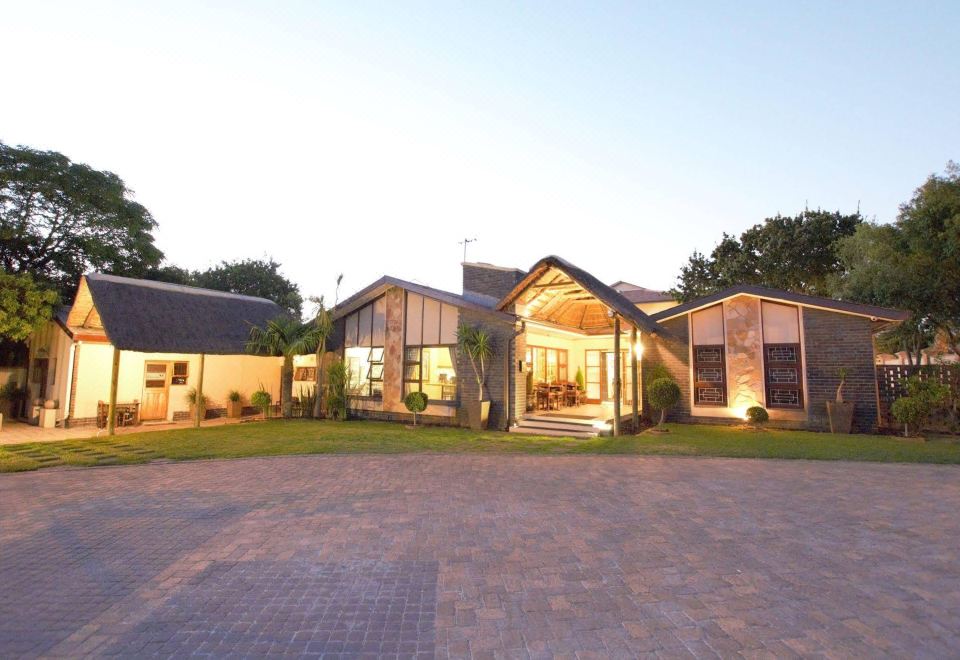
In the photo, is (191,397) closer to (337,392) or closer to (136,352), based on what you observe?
(136,352)

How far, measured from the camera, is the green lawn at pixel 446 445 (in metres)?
9.05

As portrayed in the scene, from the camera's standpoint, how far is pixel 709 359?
14234 mm

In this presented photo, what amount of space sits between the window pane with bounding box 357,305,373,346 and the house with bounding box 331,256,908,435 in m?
0.04

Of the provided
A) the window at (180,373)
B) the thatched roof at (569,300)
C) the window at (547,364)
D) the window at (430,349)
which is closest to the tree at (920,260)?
the thatched roof at (569,300)

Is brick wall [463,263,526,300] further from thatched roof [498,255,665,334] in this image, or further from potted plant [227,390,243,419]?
potted plant [227,390,243,419]

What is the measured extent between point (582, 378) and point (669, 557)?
14356mm

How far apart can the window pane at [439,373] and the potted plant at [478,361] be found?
0.86 meters

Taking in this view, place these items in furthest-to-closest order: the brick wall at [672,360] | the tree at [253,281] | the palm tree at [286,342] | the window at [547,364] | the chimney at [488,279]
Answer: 1. the tree at [253,281]
2. the chimney at [488,279]
3. the palm tree at [286,342]
4. the window at [547,364]
5. the brick wall at [672,360]

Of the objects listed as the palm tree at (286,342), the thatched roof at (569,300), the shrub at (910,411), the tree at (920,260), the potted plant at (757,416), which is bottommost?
the potted plant at (757,416)

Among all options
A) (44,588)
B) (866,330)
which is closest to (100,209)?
(44,588)

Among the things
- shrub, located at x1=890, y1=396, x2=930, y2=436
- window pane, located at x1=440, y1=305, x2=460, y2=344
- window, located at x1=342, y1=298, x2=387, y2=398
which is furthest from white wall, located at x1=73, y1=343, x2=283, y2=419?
shrub, located at x1=890, y1=396, x2=930, y2=436

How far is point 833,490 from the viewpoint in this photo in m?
6.64

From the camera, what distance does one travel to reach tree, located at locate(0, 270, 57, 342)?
501 inches

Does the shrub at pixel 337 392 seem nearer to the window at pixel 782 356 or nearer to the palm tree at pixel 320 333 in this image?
the palm tree at pixel 320 333
